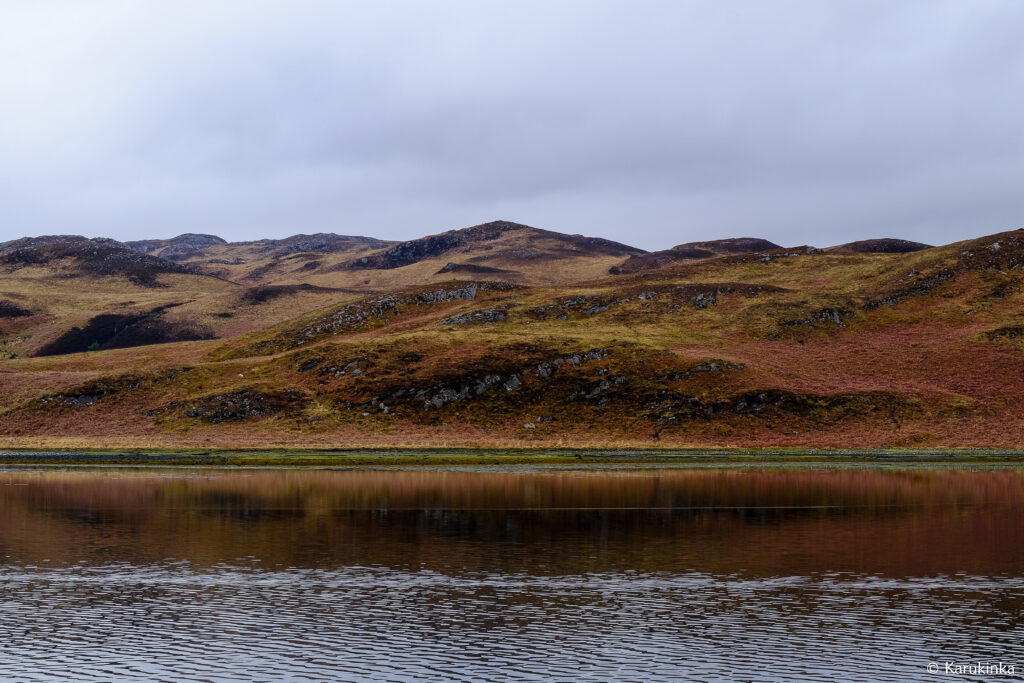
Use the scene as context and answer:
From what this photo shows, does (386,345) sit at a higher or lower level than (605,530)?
higher

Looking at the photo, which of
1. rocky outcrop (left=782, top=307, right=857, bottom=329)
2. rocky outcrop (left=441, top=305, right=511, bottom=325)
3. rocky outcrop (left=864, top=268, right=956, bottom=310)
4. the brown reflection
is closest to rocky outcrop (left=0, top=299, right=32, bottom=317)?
rocky outcrop (left=441, top=305, right=511, bottom=325)

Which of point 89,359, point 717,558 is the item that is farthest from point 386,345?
point 717,558

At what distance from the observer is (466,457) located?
8200 cm

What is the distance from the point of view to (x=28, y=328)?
183m

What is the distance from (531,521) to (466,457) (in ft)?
117

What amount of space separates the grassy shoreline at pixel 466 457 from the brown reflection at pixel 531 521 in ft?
35.5

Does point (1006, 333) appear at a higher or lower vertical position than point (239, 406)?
higher

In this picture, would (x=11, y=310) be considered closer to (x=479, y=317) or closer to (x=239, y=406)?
(x=479, y=317)

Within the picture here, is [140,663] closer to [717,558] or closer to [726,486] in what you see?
[717,558]

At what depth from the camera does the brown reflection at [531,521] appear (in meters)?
36.3

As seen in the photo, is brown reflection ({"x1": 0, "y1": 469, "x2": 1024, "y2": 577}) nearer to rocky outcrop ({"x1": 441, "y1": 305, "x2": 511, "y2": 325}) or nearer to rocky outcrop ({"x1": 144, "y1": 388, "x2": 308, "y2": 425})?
rocky outcrop ({"x1": 144, "y1": 388, "x2": 308, "y2": 425})

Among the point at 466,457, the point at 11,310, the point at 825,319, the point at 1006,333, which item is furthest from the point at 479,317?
the point at 11,310

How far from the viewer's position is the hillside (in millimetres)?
99000

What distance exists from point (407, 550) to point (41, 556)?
13310mm
